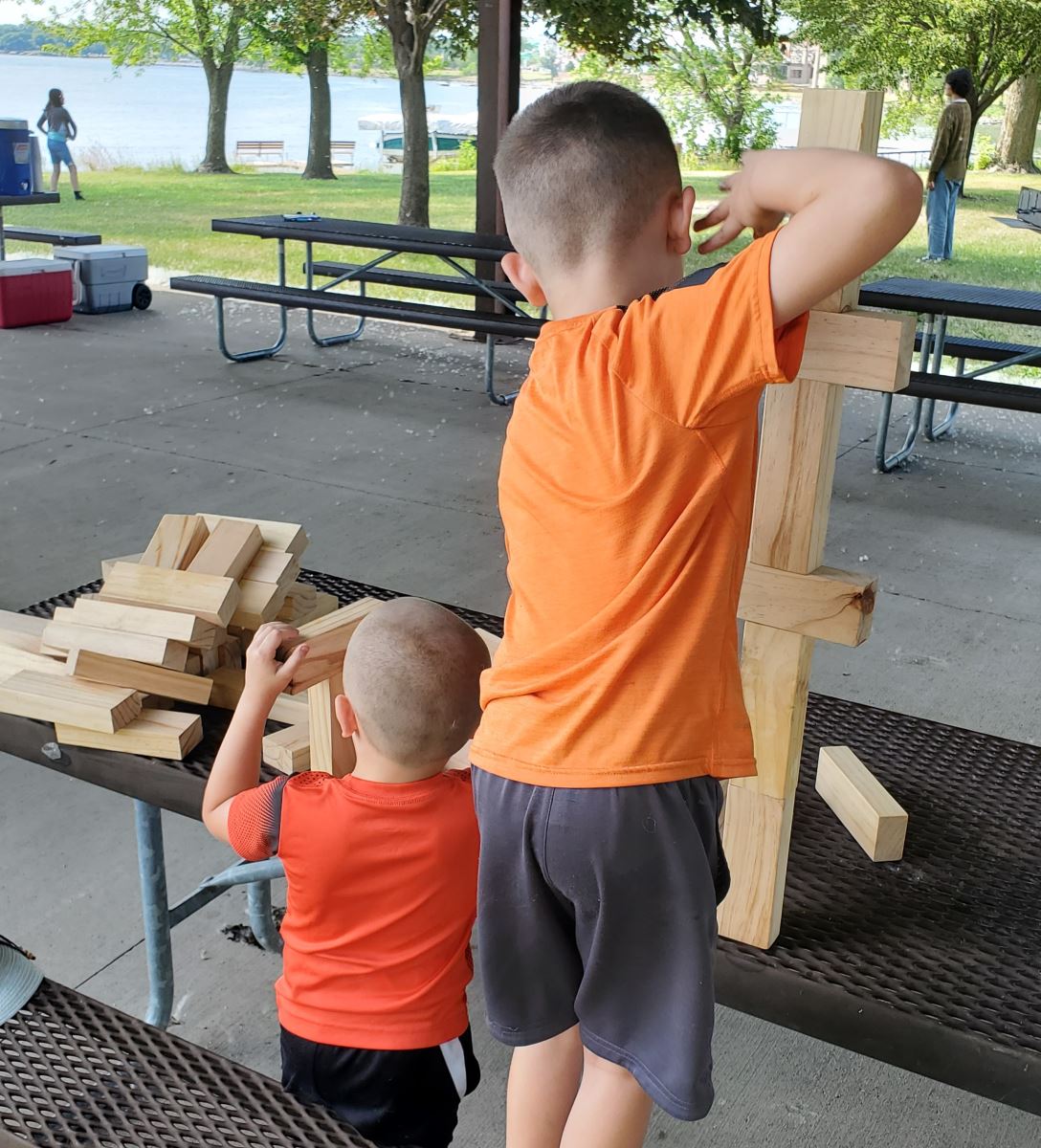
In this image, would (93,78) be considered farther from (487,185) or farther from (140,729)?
(140,729)

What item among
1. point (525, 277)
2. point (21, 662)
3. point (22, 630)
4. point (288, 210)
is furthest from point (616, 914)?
point (288, 210)

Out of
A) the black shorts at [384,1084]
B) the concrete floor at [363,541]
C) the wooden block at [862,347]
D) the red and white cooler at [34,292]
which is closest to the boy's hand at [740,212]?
the wooden block at [862,347]

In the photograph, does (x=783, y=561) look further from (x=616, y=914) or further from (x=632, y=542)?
(x=616, y=914)

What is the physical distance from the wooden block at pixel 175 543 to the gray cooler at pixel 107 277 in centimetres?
740

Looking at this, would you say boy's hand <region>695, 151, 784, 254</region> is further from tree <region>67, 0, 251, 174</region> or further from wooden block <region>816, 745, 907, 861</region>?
tree <region>67, 0, 251, 174</region>

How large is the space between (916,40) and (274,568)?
16.7 metres

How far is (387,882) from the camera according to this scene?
1419 mm

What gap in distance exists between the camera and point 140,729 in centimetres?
191

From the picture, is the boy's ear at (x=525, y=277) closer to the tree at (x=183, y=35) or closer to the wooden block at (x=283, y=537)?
Answer: the wooden block at (x=283, y=537)

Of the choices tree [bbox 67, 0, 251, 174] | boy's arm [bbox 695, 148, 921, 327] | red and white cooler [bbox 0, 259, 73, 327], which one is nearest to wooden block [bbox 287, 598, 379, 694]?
boy's arm [bbox 695, 148, 921, 327]

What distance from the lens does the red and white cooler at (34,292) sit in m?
8.29

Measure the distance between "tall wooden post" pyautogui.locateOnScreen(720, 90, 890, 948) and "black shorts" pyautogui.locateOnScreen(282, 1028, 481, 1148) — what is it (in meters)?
0.40

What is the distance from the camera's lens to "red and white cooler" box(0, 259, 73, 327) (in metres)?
8.29

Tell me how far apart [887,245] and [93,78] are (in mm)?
44979
